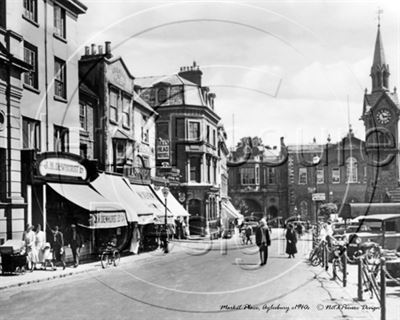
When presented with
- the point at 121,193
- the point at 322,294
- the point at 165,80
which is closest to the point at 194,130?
the point at 165,80

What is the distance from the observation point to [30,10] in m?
20.7

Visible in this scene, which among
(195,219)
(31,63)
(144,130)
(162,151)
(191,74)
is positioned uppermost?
(191,74)

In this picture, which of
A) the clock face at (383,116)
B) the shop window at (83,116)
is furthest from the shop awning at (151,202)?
the clock face at (383,116)

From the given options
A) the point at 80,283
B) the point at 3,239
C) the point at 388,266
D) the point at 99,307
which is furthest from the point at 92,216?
the point at 388,266

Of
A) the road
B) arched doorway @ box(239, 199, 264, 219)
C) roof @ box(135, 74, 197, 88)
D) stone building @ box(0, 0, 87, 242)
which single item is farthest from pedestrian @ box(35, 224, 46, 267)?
arched doorway @ box(239, 199, 264, 219)

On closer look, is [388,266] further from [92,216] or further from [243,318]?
[92,216]

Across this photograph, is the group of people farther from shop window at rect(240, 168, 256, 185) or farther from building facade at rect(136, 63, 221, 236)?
shop window at rect(240, 168, 256, 185)

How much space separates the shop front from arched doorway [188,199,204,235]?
897 inches

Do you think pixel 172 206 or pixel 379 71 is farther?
pixel 379 71

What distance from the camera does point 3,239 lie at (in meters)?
17.8

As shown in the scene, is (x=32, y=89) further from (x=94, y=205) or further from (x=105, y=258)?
(x=105, y=258)

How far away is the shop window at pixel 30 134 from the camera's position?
19998 millimetres

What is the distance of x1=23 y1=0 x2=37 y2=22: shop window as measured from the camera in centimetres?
2039

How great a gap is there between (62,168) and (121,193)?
521cm
